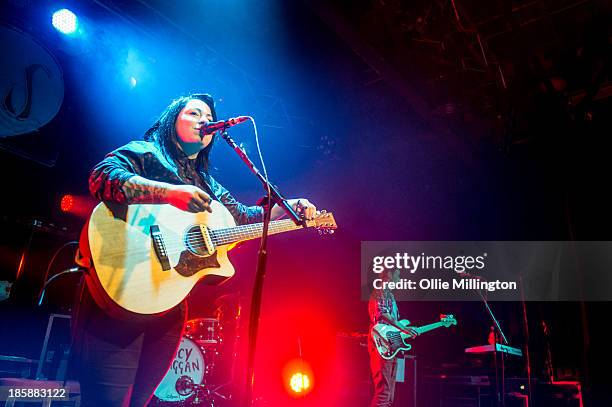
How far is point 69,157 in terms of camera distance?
18.9ft

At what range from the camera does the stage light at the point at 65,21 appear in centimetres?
505

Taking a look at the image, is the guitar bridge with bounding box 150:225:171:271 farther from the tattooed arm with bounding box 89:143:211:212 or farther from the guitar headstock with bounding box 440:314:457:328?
the guitar headstock with bounding box 440:314:457:328

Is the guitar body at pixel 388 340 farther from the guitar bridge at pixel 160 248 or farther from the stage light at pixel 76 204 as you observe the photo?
the guitar bridge at pixel 160 248

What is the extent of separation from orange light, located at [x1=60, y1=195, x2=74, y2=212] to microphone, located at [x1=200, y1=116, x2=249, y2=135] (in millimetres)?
4088

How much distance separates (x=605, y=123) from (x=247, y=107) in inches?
234

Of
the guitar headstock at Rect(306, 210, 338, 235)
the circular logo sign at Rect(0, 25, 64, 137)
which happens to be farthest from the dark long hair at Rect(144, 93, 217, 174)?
the circular logo sign at Rect(0, 25, 64, 137)

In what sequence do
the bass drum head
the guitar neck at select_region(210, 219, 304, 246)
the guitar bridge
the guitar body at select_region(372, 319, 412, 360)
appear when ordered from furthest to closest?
the guitar body at select_region(372, 319, 412, 360)
the bass drum head
the guitar neck at select_region(210, 219, 304, 246)
the guitar bridge

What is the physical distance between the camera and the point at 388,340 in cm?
645

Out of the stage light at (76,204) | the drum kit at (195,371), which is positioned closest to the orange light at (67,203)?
the stage light at (76,204)

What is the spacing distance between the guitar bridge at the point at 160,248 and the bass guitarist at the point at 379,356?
14.8ft

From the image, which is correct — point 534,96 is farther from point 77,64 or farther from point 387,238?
point 77,64

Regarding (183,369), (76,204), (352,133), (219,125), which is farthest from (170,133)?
(352,133)

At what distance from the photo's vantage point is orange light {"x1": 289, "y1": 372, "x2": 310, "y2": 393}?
6730mm

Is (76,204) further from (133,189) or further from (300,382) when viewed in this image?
(133,189)
